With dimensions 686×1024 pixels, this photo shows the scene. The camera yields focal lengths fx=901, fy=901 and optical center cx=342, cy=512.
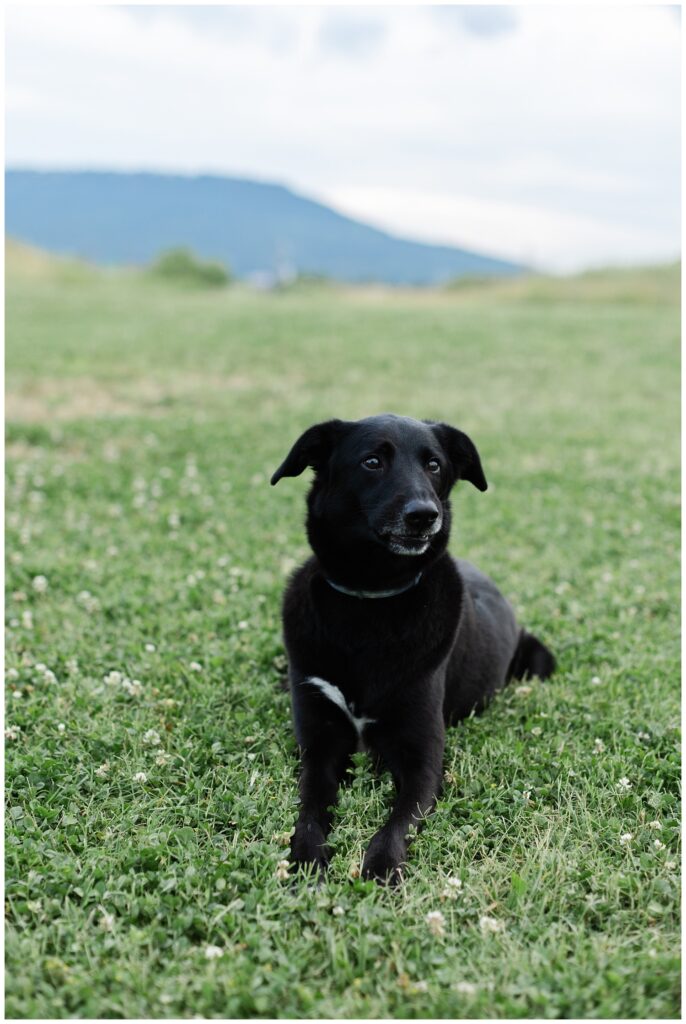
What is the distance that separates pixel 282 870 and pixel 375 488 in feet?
5.40

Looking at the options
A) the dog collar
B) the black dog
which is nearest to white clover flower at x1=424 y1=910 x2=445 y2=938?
the black dog

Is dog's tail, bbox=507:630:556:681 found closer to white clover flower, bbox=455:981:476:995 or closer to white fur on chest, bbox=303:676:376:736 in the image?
white fur on chest, bbox=303:676:376:736

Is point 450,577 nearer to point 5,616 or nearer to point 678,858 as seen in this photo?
point 678,858

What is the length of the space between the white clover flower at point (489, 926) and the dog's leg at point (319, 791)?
654 millimetres

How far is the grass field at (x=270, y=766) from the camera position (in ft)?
9.55

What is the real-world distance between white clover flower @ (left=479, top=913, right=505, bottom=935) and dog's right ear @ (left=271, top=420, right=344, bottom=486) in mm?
2076

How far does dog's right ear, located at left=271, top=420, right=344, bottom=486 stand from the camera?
13.9 ft

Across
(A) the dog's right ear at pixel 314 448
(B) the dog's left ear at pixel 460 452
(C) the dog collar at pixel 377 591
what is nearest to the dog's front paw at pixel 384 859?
(C) the dog collar at pixel 377 591

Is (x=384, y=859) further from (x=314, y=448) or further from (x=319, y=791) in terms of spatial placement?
(x=314, y=448)

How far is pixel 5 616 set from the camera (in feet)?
19.5

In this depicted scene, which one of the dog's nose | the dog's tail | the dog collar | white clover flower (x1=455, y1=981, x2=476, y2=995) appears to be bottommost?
white clover flower (x1=455, y1=981, x2=476, y2=995)

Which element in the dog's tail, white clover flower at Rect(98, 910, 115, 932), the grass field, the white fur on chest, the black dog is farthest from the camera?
the dog's tail

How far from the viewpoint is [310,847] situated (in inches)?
138

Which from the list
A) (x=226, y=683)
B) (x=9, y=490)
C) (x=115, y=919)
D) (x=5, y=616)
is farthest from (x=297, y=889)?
(x=9, y=490)
